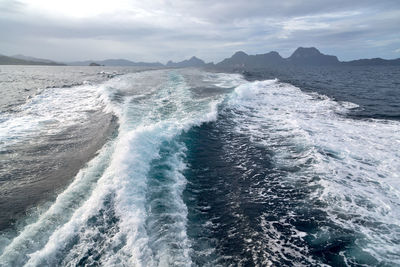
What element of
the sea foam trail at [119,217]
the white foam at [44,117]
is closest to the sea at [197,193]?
the sea foam trail at [119,217]

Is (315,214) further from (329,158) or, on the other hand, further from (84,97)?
(84,97)

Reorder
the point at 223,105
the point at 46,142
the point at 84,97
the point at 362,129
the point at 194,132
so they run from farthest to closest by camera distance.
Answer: the point at 84,97 < the point at 223,105 < the point at 362,129 < the point at 194,132 < the point at 46,142

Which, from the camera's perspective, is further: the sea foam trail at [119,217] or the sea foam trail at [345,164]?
the sea foam trail at [345,164]

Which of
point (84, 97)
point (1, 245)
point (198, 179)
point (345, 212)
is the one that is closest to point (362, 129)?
point (345, 212)

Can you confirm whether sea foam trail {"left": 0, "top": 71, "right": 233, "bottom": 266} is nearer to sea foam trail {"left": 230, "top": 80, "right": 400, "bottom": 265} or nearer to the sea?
the sea

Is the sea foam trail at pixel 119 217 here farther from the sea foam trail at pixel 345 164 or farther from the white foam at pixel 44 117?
the white foam at pixel 44 117

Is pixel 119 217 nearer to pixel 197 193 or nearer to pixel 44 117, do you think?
pixel 197 193
